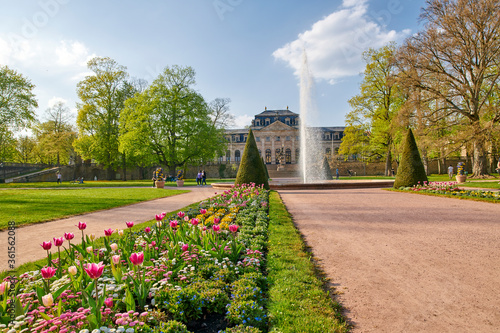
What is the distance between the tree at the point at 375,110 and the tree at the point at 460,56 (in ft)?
29.0

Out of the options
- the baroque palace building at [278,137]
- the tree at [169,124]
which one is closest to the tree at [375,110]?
the tree at [169,124]

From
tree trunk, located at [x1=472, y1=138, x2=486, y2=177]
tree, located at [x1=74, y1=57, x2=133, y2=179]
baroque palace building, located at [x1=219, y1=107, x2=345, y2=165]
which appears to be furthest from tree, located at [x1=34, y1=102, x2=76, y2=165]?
tree trunk, located at [x1=472, y1=138, x2=486, y2=177]

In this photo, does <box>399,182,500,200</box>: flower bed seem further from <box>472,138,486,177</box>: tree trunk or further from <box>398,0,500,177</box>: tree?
<box>472,138,486,177</box>: tree trunk

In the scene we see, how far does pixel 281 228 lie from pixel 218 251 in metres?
2.60

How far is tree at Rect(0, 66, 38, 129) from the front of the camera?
26.6 meters

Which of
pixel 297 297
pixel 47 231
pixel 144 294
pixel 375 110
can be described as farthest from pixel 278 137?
pixel 144 294

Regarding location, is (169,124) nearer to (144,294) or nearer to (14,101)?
(14,101)

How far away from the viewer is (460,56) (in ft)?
66.2

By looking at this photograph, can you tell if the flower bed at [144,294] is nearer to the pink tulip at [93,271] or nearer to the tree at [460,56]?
the pink tulip at [93,271]

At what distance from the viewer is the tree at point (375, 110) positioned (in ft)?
102

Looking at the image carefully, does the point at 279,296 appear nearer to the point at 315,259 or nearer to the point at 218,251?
the point at 218,251

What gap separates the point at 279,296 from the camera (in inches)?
110

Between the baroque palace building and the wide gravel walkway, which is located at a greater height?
the baroque palace building

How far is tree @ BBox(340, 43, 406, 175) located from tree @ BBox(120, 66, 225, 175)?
16385 mm
